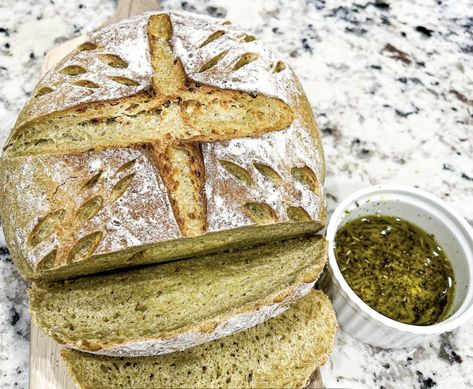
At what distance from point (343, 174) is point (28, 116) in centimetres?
174

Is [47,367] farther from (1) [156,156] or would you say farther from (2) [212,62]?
(2) [212,62]

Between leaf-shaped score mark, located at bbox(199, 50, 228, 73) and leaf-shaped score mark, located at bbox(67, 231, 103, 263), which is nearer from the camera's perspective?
leaf-shaped score mark, located at bbox(67, 231, 103, 263)

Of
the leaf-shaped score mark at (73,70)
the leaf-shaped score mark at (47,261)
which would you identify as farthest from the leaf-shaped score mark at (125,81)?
the leaf-shaped score mark at (47,261)

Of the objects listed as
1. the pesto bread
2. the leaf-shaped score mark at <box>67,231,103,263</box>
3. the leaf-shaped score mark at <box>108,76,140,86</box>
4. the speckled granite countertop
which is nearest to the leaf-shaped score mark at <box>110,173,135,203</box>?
the pesto bread

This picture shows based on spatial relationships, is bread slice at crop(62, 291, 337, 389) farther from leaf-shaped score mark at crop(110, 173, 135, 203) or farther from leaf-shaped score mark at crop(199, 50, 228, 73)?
leaf-shaped score mark at crop(199, 50, 228, 73)

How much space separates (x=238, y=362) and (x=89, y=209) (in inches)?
35.3

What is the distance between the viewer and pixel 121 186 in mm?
2162

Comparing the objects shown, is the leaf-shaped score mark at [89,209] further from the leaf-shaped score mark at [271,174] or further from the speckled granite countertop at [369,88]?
the speckled granite countertop at [369,88]

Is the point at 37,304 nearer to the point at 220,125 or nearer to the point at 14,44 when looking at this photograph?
the point at 220,125

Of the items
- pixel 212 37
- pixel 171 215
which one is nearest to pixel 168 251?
pixel 171 215

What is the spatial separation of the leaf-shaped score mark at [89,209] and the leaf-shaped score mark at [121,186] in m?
0.06

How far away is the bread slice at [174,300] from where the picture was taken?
215cm

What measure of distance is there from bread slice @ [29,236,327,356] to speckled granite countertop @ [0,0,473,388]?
0.48 meters

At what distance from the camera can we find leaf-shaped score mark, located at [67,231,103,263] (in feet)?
6.93
